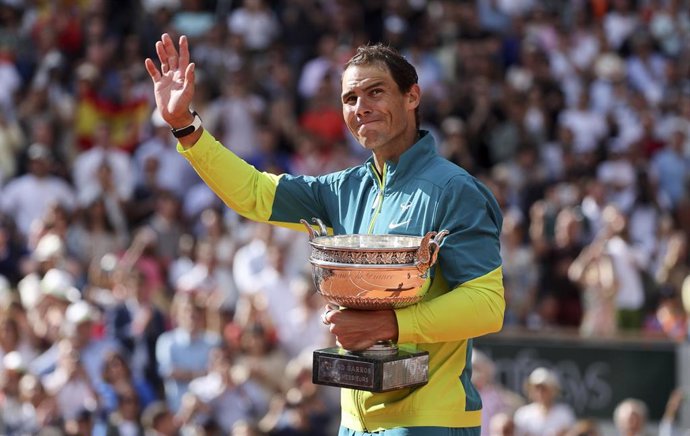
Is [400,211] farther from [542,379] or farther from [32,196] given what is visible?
[32,196]

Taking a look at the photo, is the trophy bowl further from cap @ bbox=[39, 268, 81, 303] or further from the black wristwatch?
cap @ bbox=[39, 268, 81, 303]

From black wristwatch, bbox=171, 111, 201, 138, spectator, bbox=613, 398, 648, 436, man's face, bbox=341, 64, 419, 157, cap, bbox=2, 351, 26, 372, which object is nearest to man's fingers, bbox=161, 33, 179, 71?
black wristwatch, bbox=171, 111, 201, 138

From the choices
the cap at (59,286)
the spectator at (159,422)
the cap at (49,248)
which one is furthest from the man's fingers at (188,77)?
the cap at (49,248)

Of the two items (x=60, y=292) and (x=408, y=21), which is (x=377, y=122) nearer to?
(x=60, y=292)

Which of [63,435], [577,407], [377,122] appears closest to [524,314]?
[577,407]

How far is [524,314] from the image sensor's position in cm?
1245

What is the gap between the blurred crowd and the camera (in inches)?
→ 415

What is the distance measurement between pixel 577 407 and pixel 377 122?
7123mm

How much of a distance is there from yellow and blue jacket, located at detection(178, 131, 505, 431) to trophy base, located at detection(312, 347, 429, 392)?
7 centimetres

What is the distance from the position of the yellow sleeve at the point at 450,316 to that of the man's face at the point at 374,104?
58cm

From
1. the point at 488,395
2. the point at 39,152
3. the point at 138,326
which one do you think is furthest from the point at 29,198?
the point at 488,395

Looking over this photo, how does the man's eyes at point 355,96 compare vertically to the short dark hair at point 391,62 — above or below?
below

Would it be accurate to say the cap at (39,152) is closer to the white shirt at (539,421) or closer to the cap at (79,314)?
the cap at (79,314)

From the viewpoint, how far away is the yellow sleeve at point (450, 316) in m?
4.21
